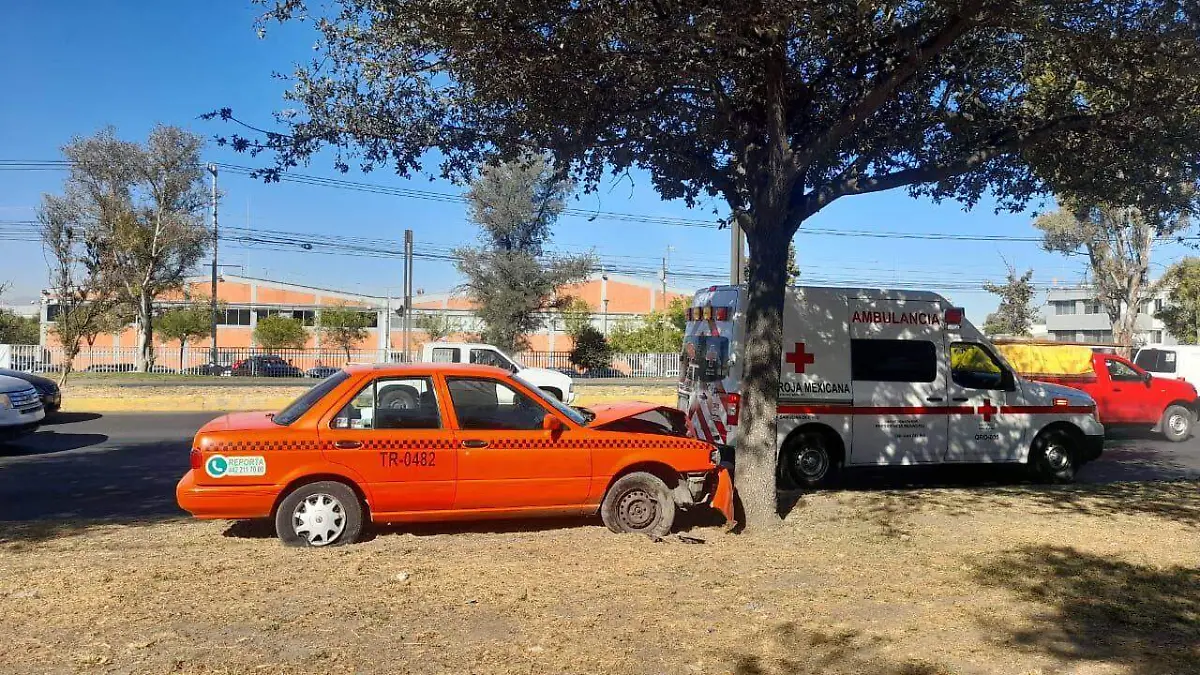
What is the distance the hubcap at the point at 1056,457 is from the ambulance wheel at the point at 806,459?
2.71 m

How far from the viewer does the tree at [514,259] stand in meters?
31.8

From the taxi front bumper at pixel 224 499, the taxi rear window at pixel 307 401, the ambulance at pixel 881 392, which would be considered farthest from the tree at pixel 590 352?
the taxi front bumper at pixel 224 499

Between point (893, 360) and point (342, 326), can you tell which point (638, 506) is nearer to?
point (893, 360)

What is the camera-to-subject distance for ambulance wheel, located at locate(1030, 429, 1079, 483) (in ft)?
33.9

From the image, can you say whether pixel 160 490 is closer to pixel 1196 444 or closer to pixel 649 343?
pixel 1196 444

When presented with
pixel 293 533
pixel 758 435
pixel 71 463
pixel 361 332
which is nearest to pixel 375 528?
pixel 293 533

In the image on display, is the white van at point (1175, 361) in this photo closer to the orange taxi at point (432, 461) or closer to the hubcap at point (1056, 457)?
the hubcap at point (1056, 457)

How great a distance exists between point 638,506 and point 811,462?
3516mm

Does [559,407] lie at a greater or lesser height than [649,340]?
lesser

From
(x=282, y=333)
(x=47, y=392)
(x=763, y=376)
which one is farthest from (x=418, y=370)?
(x=282, y=333)

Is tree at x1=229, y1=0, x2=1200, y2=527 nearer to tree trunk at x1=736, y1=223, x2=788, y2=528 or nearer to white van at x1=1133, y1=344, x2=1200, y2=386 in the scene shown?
tree trunk at x1=736, y1=223, x2=788, y2=528

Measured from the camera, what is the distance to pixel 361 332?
4975cm

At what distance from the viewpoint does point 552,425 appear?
6727mm

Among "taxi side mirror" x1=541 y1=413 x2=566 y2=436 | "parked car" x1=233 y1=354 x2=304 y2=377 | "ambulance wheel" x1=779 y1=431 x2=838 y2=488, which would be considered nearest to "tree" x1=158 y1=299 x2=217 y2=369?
"parked car" x1=233 y1=354 x2=304 y2=377
